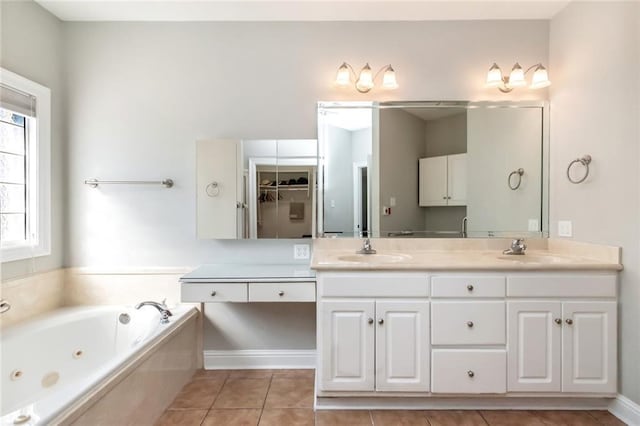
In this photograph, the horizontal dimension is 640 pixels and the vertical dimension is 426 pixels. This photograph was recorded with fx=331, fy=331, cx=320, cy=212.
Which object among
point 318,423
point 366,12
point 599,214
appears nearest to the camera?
point 318,423

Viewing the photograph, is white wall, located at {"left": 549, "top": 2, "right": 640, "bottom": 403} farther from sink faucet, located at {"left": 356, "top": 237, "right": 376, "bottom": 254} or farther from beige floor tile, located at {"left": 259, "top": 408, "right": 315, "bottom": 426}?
beige floor tile, located at {"left": 259, "top": 408, "right": 315, "bottom": 426}

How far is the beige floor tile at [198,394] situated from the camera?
201cm

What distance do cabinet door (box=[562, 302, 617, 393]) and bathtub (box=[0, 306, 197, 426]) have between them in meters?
2.31

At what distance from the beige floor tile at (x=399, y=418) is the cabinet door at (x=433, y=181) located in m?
1.35

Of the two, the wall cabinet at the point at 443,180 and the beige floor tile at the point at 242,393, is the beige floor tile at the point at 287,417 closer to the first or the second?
the beige floor tile at the point at 242,393

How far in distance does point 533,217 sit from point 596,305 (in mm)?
728

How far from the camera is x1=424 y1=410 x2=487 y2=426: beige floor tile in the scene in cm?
182

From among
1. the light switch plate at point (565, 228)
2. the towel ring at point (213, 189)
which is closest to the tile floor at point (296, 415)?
the light switch plate at point (565, 228)

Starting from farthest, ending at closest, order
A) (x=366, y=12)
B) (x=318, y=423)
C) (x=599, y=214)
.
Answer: (x=366, y=12) → (x=599, y=214) → (x=318, y=423)

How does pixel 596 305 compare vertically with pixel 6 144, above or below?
below

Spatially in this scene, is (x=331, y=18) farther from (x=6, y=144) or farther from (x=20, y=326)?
(x=20, y=326)

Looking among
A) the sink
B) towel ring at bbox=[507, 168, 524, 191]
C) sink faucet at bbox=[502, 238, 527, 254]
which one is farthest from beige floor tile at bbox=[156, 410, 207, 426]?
towel ring at bbox=[507, 168, 524, 191]

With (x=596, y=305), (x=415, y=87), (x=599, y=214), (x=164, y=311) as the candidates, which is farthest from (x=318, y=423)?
(x=415, y=87)

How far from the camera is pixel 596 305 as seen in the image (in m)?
1.86
